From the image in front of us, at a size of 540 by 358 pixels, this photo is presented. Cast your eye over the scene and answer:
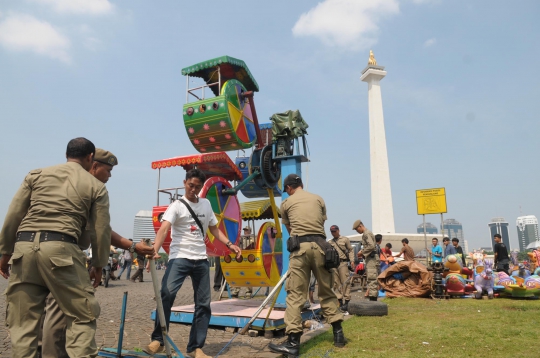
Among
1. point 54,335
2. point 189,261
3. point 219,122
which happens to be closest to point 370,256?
point 219,122

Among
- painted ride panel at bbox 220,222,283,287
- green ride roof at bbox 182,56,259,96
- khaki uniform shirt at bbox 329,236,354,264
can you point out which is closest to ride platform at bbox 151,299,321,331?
painted ride panel at bbox 220,222,283,287

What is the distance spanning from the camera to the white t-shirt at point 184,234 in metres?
4.77

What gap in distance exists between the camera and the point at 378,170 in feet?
121

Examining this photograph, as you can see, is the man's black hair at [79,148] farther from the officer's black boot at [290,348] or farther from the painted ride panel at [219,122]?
the painted ride panel at [219,122]

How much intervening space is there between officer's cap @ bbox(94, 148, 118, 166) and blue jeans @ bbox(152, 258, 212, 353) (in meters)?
1.31

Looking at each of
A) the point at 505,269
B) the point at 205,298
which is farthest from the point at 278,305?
the point at 505,269

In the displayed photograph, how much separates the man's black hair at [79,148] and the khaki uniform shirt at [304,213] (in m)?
2.64

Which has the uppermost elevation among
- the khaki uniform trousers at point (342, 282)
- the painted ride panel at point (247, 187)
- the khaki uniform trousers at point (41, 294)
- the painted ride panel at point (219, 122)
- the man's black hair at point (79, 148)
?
the painted ride panel at point (219, 122)

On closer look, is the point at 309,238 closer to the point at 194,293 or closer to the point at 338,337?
the point at 338,337

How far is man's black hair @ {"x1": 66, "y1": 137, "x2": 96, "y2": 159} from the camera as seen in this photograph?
3467 millimetres

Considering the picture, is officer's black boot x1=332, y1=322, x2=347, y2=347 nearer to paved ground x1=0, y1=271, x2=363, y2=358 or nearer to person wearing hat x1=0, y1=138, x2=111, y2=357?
paved ground x1=0, y1=271, x2=363, y2=358

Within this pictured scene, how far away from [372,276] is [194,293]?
6.33 m

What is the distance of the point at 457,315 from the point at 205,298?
512 cm

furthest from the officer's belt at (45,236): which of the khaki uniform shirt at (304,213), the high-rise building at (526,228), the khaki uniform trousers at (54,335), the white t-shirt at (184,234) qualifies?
the high-rise building at (526,228)
